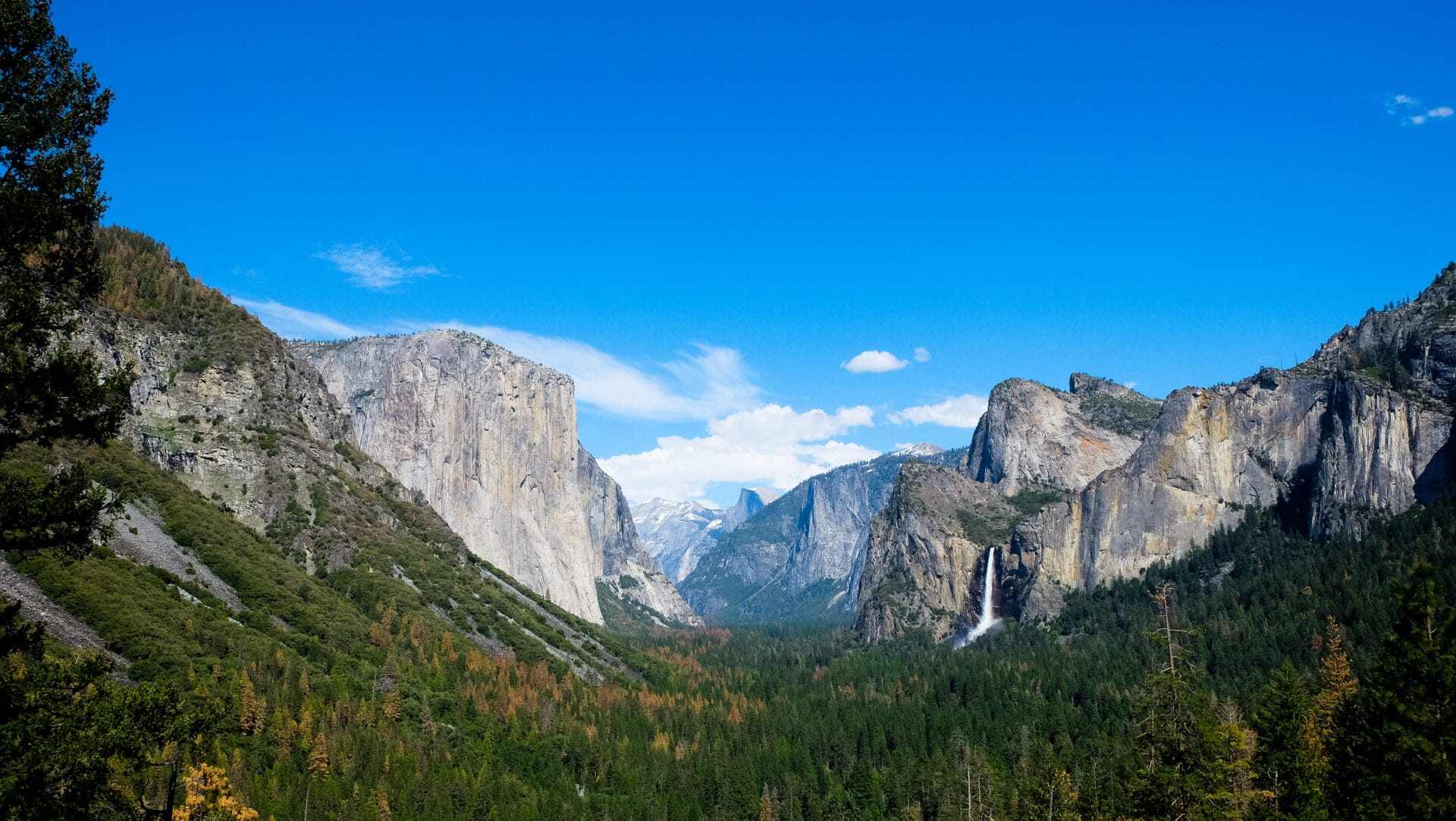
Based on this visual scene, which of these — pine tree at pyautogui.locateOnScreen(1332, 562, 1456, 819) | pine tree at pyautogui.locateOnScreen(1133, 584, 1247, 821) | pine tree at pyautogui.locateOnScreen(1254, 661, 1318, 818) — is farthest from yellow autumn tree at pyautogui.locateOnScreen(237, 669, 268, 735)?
pine tree at pyautogui.locateOnScreen(1332, 562, 1456, 819)

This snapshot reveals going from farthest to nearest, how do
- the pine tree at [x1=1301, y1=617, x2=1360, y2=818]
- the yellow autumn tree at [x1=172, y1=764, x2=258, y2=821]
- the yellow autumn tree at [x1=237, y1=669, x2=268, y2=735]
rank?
the yellow autumn tree at [x1=237, y1=669, x2=268, y2=735], the pine tree at [x1=1301, y1=617, x2=1360, y2=818], the yellow autumn tree at [x1=172, y1=764, x2=258, y2=821]

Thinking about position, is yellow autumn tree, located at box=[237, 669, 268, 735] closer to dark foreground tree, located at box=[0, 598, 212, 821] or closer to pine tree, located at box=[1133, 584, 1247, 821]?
dark foreground tree, located at box=[0, 598, 212, 821]

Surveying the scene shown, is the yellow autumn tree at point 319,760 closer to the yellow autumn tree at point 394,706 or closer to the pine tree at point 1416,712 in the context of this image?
the yellow autumn tree at point 394,706

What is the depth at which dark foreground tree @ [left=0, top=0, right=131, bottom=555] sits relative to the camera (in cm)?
1584

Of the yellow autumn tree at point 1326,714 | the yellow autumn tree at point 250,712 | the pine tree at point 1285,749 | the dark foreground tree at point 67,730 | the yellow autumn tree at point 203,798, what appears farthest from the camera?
the yellow autumn tree at point 250,712

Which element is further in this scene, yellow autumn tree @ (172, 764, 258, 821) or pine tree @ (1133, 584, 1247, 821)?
yellow autumn tree @ (172, 764, 258, 821)

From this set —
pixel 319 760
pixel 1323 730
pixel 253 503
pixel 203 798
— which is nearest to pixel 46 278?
pixel 203 798

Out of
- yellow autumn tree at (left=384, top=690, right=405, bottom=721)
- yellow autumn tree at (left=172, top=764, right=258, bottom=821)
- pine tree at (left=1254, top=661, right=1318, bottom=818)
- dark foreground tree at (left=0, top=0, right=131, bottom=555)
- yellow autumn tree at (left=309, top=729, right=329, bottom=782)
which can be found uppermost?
dark foreground tree at (left=0, top=0, right=131, bottom=555)

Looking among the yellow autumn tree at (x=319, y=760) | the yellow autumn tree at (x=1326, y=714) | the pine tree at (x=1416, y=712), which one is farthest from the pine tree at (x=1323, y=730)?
the yellow autumn tree at (x=319, y=760)

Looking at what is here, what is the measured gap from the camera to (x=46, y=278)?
54.8 ft

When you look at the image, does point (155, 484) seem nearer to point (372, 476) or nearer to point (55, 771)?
point (372, 476)

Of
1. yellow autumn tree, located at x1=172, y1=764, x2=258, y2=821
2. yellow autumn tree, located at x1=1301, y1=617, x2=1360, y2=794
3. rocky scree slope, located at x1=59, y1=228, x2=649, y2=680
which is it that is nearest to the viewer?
yellow autumn tree, located at x1=172, y1=764, x2=258, y2=821

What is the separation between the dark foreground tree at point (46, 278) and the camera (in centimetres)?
1584

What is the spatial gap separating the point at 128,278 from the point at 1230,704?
154 m
